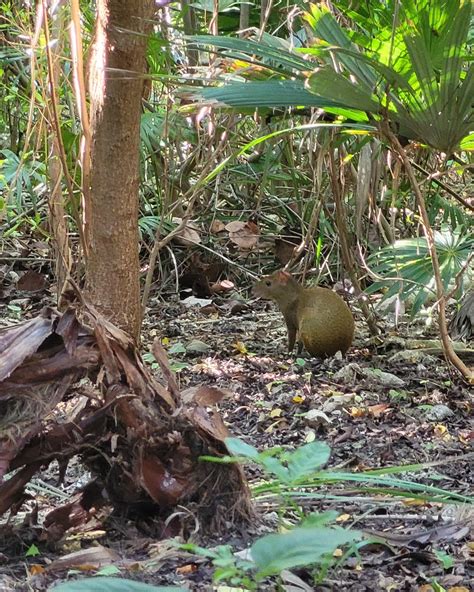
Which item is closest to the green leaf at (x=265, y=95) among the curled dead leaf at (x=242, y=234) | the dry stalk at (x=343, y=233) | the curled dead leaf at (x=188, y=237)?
the dry stalk at (x=343, y=233)

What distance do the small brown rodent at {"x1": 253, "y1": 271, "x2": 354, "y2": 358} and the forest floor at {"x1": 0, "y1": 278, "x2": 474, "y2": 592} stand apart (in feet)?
0.30

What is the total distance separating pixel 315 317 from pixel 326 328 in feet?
0.24

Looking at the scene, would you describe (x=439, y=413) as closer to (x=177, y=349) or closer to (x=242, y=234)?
(x=177, y=349)

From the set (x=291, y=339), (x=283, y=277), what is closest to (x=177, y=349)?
(x=291, y=339)

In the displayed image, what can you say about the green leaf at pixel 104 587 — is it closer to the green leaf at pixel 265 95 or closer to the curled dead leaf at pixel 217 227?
the green leaf at pixel 265 95

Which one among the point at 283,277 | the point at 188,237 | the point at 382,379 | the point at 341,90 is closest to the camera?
the point at 341,90

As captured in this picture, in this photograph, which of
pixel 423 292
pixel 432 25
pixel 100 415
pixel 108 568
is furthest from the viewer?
pixel 423 292

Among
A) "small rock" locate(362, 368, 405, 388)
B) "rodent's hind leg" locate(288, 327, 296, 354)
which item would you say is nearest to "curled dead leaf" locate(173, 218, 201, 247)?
"rodent's hind leg" locate(288, 327, 296, 354)

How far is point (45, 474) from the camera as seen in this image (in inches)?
88.6

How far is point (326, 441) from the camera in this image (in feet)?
8.72

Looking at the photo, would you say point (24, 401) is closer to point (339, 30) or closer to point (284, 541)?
point (284, 541)

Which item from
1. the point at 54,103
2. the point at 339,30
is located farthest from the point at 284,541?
the point at 339,30

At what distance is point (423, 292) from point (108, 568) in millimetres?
2295

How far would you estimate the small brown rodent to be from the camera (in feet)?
13.1
